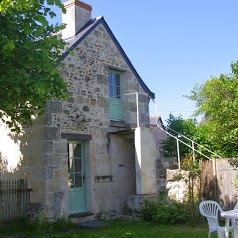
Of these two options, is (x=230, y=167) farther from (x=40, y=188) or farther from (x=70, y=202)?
(x=40, y=188)

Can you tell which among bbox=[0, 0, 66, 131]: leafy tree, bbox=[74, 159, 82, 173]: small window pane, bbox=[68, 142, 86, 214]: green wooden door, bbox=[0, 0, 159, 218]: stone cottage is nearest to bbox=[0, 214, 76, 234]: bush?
bbox=[0, 0, 159, 218]: stone cottage

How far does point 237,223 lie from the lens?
770 centimetres

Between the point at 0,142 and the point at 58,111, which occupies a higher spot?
the point at 58,111

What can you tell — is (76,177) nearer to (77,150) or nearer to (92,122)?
(77,150)

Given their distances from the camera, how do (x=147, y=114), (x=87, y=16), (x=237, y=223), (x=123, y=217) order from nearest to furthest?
(x=237, y=223)
(x=123, y=217)
(x=87, y=16)
(x=147, y=114)

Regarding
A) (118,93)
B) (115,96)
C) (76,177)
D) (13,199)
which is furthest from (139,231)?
(118,93)

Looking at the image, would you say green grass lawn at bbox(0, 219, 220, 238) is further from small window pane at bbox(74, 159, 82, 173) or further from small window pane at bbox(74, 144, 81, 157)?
small window pane at bbox(74, 144, 81, 157)

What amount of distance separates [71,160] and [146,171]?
2.49 m

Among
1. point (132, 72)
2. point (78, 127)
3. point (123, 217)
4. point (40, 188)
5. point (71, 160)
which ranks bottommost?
point (123, 217)

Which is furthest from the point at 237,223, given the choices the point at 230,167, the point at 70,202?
the point at 70,202

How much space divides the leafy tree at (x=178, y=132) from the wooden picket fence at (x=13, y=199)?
7.75 m

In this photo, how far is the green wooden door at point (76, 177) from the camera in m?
11.3

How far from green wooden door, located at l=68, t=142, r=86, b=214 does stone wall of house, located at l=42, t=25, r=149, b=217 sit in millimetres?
224

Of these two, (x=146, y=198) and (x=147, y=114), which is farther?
(x=147, y=114)
